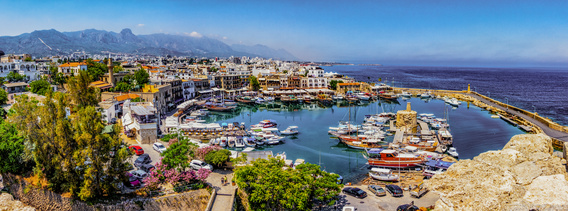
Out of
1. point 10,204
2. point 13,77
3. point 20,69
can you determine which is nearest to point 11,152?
point 10,204

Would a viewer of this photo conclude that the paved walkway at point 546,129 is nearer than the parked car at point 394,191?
No

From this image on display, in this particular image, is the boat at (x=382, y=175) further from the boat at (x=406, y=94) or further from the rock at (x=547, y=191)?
the boat at (x=406, y=94)

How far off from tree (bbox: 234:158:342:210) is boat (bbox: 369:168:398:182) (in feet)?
21.0

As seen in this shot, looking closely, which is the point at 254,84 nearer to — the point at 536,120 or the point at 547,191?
the point at 536,120

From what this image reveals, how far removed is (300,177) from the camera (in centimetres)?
1526

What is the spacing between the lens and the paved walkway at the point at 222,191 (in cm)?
1497

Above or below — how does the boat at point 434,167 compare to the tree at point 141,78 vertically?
below

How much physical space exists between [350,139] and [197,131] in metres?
14.8

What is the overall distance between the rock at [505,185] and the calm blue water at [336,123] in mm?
11197

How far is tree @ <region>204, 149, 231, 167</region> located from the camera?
765 inches

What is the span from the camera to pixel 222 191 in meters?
16.6

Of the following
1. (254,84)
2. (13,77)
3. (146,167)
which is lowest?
(146,167)

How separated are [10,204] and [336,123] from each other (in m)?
31.9

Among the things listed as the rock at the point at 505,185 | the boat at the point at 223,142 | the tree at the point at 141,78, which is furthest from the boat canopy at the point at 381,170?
the tree at the point at 141,78
